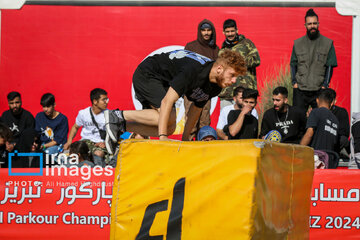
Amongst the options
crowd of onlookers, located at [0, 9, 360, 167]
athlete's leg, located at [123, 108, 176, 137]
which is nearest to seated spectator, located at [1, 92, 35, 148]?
crowd of onlookers, located at [0, 9, 360, 167]

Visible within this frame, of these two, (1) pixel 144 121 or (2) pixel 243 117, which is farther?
(2) pixel 243 117

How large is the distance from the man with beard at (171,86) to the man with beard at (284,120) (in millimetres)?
2248

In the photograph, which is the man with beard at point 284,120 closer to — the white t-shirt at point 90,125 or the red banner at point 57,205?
the white t-shirt at point 90,125

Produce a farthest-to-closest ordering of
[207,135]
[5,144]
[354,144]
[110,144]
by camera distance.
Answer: [5,144]
[354,144]
[207,135]
[110,144]

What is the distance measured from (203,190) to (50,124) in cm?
542

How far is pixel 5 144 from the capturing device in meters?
8.52

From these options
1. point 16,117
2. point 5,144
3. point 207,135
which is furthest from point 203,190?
point 16,117

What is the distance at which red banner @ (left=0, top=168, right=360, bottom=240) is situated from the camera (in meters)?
6.74

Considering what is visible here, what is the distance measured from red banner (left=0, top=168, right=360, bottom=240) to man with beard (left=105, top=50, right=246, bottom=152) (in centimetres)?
74

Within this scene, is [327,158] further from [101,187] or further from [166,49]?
[166,49]

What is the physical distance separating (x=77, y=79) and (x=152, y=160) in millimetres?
5756

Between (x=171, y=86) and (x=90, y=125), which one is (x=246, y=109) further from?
(x=171, y=86)

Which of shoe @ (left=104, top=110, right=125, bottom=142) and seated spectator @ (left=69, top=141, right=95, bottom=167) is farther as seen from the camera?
seated spectator @ (left=69, top=141, right=95, bottom=167)

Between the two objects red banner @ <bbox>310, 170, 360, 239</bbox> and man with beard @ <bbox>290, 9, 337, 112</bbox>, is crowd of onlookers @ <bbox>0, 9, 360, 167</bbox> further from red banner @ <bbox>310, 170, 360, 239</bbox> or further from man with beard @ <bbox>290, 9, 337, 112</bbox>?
red banner @ <bbox>310, 170, 360, 239</bbox>
